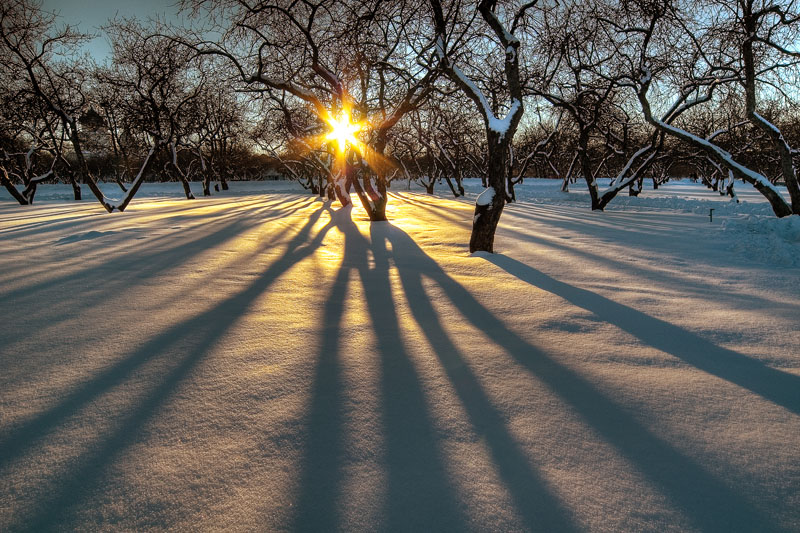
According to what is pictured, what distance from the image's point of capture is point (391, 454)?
157 cm

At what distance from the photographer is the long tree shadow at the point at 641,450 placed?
4.20ft

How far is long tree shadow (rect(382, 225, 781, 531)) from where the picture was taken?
1.28 meters

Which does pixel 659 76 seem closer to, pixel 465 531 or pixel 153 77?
pixel 465 531

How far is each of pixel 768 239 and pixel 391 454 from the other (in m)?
7.15

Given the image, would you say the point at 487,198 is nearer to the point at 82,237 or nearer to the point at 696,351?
the point at 696,351

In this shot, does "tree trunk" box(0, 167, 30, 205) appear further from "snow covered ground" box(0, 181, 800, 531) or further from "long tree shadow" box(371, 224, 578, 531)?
"long tree shadow" box(371, 224, 578, 531)

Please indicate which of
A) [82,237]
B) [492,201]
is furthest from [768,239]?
[82,237]

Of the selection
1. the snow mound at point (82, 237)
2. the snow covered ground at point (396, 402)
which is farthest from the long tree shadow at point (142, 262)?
the snow mound at point (82, 237)

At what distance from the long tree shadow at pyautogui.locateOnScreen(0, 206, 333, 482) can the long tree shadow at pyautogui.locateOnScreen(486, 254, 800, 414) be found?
3.07 meters

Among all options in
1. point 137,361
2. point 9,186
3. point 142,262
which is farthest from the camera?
point 9,186

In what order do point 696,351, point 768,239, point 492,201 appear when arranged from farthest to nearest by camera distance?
point 768,239 < point 492,201 < point 696,351

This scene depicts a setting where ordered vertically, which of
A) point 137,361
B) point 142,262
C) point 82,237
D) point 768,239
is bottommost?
point 137,361

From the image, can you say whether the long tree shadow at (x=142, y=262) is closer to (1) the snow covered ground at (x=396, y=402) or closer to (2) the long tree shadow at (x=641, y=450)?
(1) the snow covered ground at (x=396, y=402)

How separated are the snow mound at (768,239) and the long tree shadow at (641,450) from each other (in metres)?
4.54
